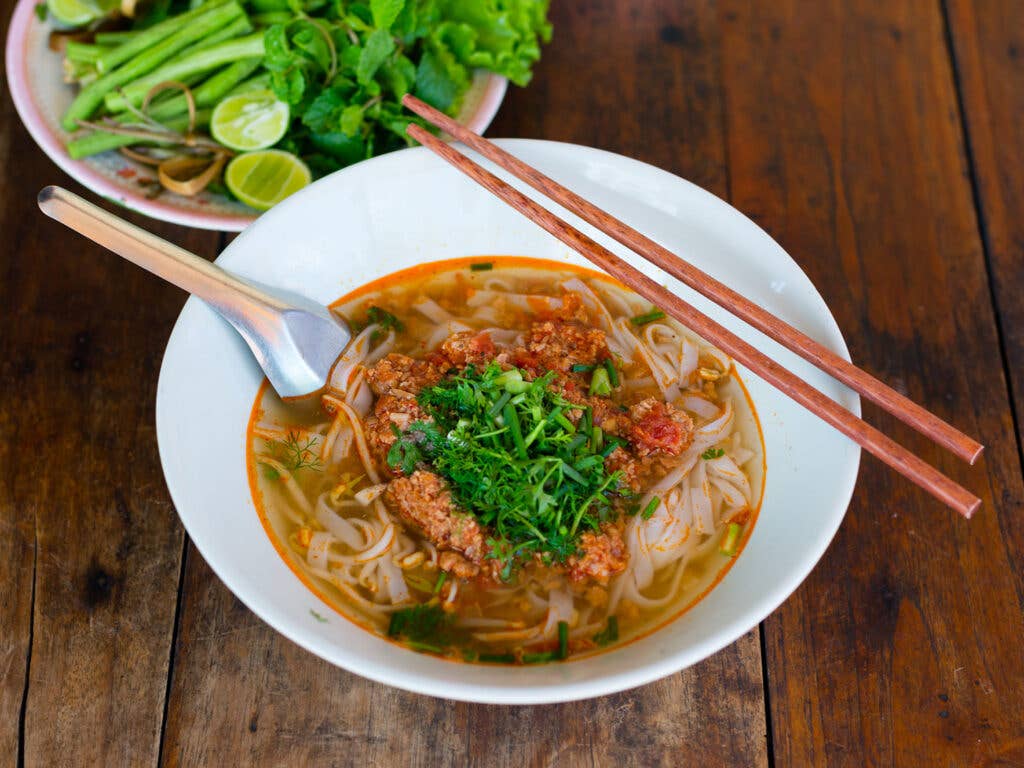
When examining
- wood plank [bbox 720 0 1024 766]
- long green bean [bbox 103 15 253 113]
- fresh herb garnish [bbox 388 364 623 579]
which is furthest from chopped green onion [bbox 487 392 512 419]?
long green bean [bbox 103 15 253 113]

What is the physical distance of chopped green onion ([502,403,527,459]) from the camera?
2.48m

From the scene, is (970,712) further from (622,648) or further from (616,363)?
(616,363)

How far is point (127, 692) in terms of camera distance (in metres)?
2.66

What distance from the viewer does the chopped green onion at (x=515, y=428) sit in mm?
2480

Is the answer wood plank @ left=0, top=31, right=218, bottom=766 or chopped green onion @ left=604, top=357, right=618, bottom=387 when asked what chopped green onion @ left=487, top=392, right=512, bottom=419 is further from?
wood plank @ left=0, top=31, right=218, bottom=766

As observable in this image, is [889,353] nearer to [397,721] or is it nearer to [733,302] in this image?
[733,302]

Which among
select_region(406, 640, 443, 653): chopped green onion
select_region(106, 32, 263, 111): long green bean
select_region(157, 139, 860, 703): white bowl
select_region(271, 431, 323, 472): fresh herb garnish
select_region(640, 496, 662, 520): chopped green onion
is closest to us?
select_region(157, 139, 860, 703): white bowl

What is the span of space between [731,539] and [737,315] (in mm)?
572

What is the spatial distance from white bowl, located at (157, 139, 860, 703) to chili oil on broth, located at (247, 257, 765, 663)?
0.07 m

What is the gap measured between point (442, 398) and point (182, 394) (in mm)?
660

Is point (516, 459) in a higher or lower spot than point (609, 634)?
higher

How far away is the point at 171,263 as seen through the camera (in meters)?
2.48

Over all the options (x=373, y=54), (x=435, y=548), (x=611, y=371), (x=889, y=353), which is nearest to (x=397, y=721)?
(x=435, y=548)

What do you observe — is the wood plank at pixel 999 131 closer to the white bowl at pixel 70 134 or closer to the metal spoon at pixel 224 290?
the white bowl at pixel 70 134
